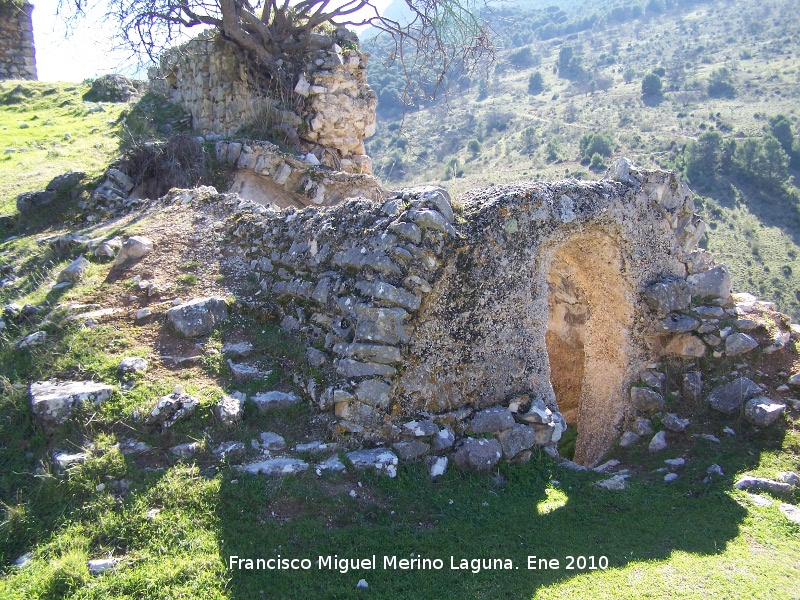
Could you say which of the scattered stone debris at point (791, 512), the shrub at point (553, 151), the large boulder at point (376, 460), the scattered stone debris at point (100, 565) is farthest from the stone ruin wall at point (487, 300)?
the shrub at point (553, 151)

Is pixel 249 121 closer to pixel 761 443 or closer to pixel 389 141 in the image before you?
pixel 761 443

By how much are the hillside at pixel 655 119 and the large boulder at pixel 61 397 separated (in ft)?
41.0

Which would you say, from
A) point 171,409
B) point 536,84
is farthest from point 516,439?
point 536,84

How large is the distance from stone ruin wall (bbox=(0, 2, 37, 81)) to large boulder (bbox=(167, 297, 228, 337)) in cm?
1676

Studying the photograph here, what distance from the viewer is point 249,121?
11586 millimetres

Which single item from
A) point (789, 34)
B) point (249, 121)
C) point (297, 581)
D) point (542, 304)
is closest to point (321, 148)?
point (249, 121)

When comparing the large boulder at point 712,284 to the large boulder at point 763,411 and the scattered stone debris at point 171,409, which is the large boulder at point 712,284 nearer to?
the large boulder at point 763,411

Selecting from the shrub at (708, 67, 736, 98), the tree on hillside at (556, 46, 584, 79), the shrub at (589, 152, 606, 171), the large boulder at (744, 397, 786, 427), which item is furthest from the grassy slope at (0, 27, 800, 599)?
the tree on hillside at (556, 46, 584, 79)

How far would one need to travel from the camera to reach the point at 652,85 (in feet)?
131

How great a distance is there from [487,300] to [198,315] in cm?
258

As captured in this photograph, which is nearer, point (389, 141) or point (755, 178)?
point (755, 178)

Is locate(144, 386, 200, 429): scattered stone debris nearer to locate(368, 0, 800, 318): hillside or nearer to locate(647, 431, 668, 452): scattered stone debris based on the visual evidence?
locate(647, 431, 668, 452): scattered stone debris

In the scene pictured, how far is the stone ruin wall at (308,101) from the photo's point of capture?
11.6 metres

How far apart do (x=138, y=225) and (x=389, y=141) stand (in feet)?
103
